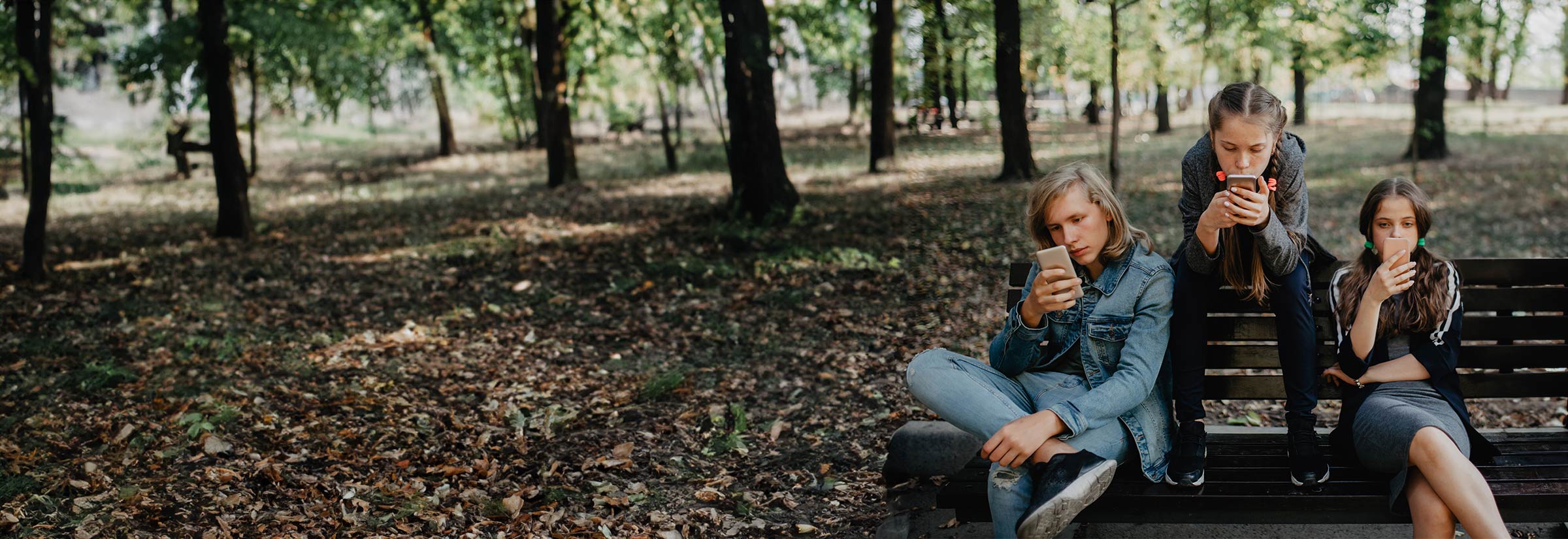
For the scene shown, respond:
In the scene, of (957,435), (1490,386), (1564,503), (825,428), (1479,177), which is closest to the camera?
(1564,503)

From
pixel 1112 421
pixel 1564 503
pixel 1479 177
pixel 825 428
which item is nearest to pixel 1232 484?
pixel 1112 421

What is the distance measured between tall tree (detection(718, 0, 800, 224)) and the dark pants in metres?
7.31

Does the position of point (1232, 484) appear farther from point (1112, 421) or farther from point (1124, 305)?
point (1124, 305)

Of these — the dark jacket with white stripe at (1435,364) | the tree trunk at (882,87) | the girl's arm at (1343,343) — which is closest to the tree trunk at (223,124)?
the tree trunk at (882,87)

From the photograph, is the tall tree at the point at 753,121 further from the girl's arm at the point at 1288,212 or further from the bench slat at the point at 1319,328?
the girl's arm at the point at 1288,212

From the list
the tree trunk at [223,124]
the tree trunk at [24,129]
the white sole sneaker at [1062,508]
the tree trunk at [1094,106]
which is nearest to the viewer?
the white sole sneaker at [1062,508]

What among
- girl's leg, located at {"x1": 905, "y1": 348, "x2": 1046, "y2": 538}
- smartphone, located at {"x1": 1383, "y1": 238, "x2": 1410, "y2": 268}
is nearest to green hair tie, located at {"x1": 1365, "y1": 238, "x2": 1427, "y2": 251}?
smartphone, located at {"x1": 1383, "y1": 238, "x2": 1410, "y2": 268}

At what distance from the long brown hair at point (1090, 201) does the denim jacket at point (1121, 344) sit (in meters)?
0.05

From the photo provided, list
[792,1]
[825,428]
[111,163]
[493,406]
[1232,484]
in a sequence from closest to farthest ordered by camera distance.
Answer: [1232,484] → [825,428] → [493,406] → [792,1] → [111,163]

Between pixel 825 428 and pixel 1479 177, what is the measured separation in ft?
42.7

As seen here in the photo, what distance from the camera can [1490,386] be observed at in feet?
11.8

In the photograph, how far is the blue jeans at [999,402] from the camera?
118 inches

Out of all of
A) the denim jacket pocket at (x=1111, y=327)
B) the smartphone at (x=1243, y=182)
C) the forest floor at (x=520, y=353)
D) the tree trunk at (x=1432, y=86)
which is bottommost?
the forest floor at (x=520, y=353)

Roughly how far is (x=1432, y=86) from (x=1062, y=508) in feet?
51.3
